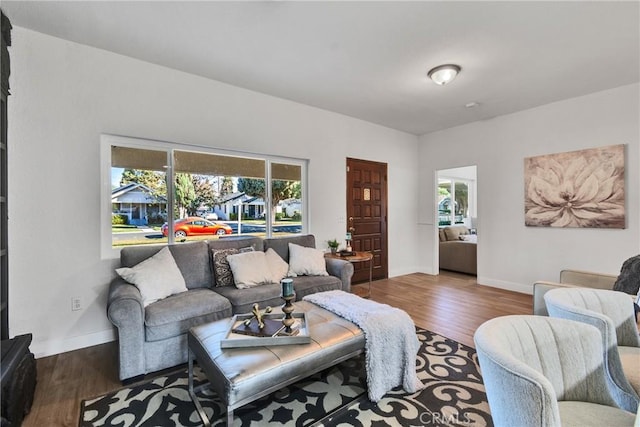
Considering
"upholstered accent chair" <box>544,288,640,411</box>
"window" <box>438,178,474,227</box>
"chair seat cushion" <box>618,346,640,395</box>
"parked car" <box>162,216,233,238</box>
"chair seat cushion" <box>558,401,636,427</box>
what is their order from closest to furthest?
"chair seat cushion" <box>558,401,636,427</box> < "upholstered accent chair" <box>544,288,640,411</box> < "chair seat cushion" <box>618,346,640,395</box> < "parked car" <box>162,216,233,238</box> < "window" <box>438,178,474,227</box>

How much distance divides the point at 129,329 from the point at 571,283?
3.73 m

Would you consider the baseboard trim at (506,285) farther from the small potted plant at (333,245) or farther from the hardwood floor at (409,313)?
the small potted plant at (333,245)

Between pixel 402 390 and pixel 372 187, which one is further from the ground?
pixel 372 187

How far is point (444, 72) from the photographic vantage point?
9.85ft

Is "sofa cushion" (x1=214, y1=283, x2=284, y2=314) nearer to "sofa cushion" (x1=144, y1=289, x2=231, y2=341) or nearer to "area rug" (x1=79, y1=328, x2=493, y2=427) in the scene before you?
"sofa cushion" (x1=144, y1=289, x2=231, y2=341)

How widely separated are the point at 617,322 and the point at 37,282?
4.14m

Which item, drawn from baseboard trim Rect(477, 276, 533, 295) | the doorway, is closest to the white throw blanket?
baseboard trim Rect(477, 276, 533, 295)

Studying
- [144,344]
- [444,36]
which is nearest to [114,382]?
[144,344]

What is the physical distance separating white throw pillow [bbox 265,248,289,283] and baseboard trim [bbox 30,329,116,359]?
1.59 m

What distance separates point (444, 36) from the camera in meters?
2.49

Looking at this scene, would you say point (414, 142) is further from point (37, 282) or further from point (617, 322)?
point (37, 282)

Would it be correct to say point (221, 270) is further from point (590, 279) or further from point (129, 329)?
point (590, 279)

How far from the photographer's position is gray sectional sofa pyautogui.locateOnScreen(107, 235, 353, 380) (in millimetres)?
2087

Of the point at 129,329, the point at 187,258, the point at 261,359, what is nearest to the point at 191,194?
the point at 187,258
